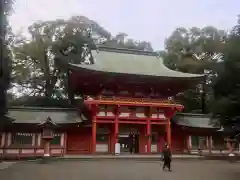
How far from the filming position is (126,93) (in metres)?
30.8

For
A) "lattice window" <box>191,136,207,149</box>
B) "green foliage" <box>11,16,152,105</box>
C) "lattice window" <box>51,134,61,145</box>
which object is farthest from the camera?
"green foliage" <box>11,16,152,105</box>

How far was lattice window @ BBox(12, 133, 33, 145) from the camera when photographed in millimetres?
27562

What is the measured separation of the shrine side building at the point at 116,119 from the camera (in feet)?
91.9

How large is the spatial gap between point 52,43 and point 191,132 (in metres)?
24.9

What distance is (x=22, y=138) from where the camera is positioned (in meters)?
28.0

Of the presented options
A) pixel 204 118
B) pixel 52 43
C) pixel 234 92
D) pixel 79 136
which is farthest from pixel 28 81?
pixel 234 92

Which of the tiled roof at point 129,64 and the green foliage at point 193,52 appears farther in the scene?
the green foliage at point 193,52

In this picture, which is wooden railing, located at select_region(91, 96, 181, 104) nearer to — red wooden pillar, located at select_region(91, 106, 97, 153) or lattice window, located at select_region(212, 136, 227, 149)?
red wooden pillar, located at select_region(91, 106, 97, 153)

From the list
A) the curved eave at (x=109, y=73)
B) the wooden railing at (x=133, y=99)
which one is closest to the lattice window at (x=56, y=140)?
the wooden railing at (x=133, y=99)

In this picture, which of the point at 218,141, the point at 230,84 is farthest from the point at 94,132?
the point at 230,84

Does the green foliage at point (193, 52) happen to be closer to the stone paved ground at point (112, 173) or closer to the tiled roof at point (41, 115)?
the tiled roof at point (41, 115)

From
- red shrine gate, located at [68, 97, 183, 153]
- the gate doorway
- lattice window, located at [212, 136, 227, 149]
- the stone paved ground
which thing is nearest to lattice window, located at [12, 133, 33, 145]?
Result: red shrine gate, located at [68, 97, 183, 153]

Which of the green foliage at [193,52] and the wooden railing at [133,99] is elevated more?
the green foliage at [193,52]

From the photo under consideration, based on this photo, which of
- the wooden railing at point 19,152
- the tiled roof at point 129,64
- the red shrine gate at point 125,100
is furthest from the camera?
the tiled roof at point 129,64
